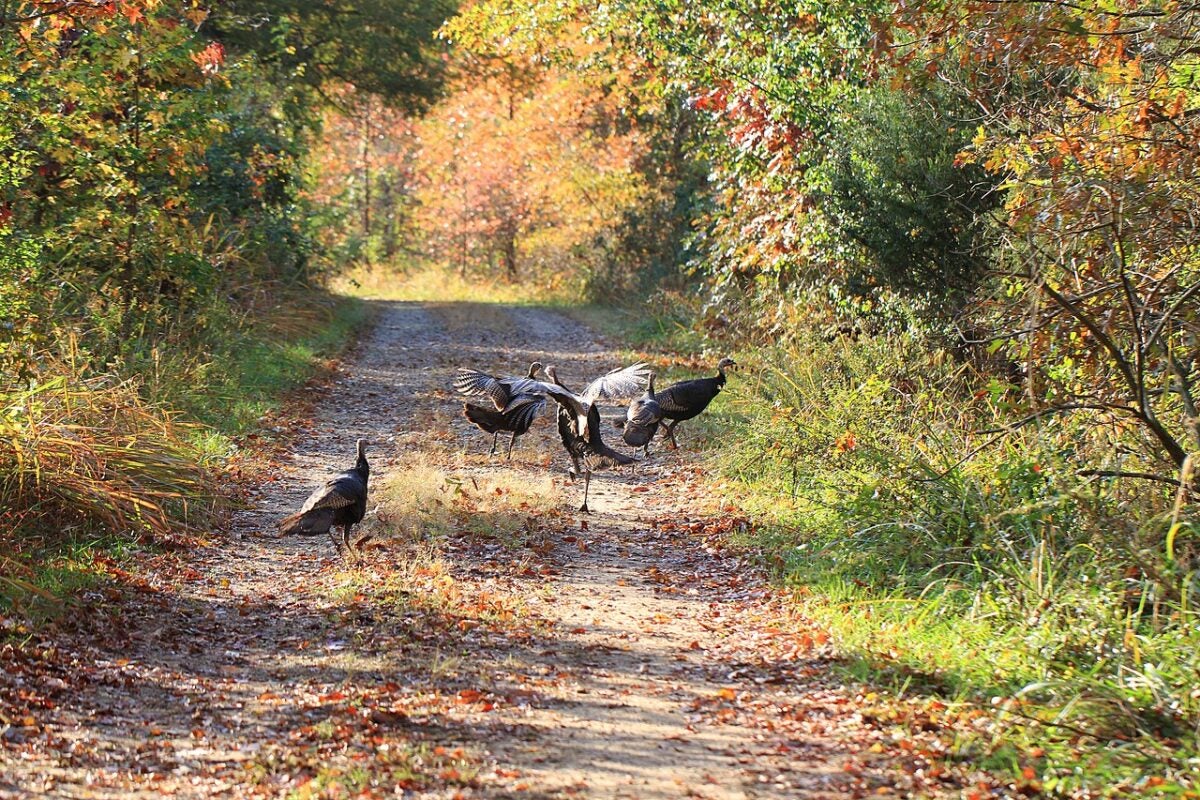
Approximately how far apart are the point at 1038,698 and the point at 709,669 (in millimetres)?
1608

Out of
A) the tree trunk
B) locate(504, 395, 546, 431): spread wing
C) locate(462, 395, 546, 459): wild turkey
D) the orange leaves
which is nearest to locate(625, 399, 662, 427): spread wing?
locate(462, 395, 546, 459): wild turkey

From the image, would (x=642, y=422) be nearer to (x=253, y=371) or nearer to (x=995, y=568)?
(x=995, y=568)

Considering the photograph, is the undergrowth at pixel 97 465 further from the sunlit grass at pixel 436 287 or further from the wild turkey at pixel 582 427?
A: the sunlit grass at pixel 436 287

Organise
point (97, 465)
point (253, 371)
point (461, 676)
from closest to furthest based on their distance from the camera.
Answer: point (461, 676), point (97, 465), point (253, 371)

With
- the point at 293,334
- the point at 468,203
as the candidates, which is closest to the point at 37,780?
the point at 293,334

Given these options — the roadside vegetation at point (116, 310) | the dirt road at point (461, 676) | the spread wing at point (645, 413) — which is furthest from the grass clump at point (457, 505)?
the roadside vegetation at point (116, 310)

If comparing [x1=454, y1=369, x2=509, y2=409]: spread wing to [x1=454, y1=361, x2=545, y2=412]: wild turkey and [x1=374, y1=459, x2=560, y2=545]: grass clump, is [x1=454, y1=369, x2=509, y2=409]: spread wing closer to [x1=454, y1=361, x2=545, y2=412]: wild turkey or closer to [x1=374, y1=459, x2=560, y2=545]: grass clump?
[x1=454, y1=361, x2=545, y2=412]: wild turkey

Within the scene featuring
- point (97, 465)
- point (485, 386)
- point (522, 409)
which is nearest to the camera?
point (97, 465)

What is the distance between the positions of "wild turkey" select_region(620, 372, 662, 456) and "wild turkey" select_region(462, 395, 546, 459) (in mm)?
828

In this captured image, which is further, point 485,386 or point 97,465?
point 485,386

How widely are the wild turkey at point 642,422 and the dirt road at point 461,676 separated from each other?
136cm

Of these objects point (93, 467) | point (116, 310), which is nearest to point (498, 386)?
point (116, 310)

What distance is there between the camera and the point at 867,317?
Result: 12.7m

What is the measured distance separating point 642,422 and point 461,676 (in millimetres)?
5649
